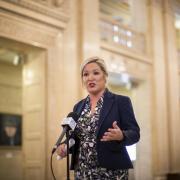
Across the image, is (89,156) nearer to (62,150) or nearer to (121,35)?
(62,150)

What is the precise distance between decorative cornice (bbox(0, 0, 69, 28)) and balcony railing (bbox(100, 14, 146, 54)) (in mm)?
1723

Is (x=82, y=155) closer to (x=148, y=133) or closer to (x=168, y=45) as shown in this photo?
(x=148, y=133)

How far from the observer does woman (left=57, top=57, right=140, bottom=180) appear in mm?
2664

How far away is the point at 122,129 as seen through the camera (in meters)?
2.77

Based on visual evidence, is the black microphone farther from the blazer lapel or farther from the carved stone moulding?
the carved stone moulding

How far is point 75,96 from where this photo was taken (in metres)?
8.78

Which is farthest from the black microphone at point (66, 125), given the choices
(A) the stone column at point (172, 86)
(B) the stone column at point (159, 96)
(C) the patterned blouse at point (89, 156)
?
(A) the stone column at point (172, 86)

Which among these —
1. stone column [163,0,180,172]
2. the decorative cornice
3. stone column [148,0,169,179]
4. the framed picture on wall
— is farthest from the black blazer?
stone column [163,0,180,172]

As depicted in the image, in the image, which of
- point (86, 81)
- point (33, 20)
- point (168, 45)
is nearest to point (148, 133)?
point (168, 45)

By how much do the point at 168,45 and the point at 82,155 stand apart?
10338 mm

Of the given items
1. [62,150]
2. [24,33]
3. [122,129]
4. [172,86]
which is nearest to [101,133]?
[122,129]

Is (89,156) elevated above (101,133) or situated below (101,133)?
below

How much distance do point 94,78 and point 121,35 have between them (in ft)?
27.7

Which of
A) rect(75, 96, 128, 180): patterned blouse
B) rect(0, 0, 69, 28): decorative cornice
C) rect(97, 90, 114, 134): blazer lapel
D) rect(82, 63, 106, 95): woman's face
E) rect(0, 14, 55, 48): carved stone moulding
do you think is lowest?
rect(75, 96, 128, 180): patterned blouse
